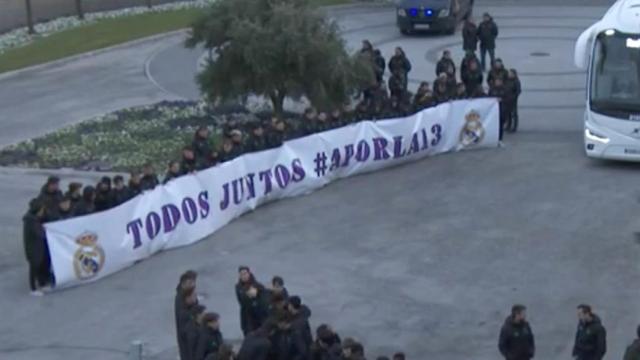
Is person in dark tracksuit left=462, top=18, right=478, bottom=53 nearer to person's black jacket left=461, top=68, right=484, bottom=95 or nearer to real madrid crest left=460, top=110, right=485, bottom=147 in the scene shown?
person's black jacket left=461, top=68, right=484, bottom=95

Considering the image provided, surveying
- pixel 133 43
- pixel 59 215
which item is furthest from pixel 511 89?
pixel 133 43

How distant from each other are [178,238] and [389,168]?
6004mm

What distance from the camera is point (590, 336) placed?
16797mm

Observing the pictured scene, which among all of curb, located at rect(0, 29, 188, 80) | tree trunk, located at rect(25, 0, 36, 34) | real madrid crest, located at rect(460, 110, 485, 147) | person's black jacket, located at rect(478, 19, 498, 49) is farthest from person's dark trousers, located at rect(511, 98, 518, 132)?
tree trunk, located at rect(25, 0, 36, 34)

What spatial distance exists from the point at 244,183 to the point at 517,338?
28.8 ft

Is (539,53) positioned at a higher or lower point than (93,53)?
lower

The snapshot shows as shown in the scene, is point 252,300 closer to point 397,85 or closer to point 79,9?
point 397,85

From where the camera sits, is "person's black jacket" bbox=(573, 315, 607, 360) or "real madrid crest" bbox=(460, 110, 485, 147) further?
"real madrid crest" bbox=(460, 110, 485, 147)

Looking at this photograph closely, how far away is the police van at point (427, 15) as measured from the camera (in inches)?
1654

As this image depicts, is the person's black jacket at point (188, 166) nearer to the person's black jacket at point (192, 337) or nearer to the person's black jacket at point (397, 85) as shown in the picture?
the person's black jacket at point (192, 337)

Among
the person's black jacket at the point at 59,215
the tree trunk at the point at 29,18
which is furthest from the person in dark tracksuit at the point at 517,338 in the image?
the tree trunk at the point at 29,18

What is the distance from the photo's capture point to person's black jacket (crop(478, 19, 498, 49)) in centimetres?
3572

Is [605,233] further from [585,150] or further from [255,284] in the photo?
[255,284]

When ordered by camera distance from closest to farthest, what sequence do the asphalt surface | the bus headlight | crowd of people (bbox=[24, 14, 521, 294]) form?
1. the asphalt surface
2. crowd of people (bbox=[24, 14, 521, 294])
3. the bus headlight
